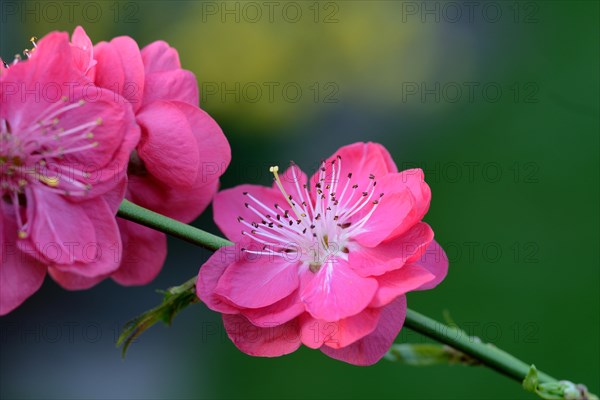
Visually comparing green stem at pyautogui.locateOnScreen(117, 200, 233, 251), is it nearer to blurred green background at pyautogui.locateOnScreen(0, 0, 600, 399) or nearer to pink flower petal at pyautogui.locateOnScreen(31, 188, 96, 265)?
pink flower petal at pyautogui.locateOnScreen(31, 188, 96, 265)

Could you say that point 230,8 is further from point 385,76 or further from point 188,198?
point 188,198

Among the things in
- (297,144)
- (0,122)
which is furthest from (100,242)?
(297,144)

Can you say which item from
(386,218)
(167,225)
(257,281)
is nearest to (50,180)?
(167,225)

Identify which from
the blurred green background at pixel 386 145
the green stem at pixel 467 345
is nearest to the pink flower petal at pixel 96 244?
the green stem at pixel 467 345

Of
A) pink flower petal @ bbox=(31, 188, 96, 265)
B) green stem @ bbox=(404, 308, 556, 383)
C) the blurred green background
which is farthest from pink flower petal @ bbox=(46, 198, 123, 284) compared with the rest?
the blurred green background

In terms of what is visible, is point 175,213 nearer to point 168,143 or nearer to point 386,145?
point 168,143

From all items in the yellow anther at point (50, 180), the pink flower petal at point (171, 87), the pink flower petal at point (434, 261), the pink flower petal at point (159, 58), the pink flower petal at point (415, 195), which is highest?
the pink flower petal at point (159, 58)

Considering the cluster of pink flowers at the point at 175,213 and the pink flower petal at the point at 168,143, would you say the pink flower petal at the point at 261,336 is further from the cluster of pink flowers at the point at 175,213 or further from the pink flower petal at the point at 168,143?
the pink flower petal at the point at 168,143
